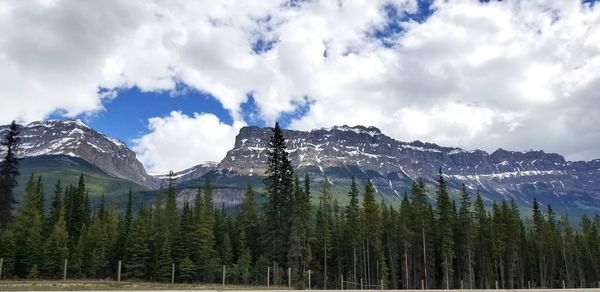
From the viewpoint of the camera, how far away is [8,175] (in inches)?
2692

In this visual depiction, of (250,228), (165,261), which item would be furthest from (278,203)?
(250,228)

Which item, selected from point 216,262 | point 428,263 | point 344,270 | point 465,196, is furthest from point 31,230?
point 465,196

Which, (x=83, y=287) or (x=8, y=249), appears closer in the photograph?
(x=83, y=287)

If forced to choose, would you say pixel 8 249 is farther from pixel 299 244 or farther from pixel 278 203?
pixel 299 244

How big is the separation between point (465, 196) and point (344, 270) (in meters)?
28.9

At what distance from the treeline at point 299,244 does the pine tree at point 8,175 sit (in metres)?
4.04

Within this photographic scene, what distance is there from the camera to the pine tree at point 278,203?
65.7 meters

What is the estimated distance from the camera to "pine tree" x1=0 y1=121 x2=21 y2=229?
67.0m

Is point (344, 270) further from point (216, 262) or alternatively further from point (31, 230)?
point (31, 230)

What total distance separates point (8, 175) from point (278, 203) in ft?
120

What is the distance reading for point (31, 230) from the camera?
7900 cm

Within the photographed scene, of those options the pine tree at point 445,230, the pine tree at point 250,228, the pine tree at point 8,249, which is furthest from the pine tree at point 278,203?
the pine tree at point 8,249

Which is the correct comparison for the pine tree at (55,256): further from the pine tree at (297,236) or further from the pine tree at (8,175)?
the pine tree at (297,236)

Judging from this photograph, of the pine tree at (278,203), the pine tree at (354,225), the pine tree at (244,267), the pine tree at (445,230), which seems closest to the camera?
the pine tree at (278,203)
